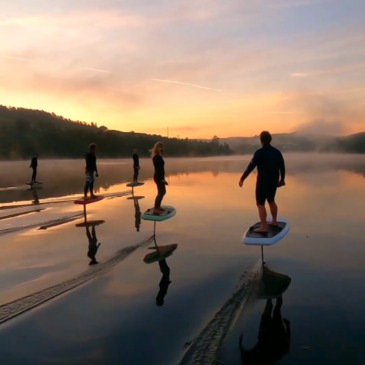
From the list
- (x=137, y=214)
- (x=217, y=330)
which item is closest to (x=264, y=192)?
(x=217, y=330)

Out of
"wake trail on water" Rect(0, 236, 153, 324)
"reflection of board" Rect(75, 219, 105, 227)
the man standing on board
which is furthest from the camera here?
"reflection of board" Rect(75, 219, 105, 227)

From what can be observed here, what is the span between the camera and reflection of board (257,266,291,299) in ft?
22.5

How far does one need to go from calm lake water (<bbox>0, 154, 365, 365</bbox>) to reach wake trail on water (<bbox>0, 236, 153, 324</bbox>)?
23mm

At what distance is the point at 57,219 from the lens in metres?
14.9

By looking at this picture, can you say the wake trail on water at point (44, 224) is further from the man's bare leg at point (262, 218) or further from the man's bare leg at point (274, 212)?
the man's bare leg at point (274, 212)

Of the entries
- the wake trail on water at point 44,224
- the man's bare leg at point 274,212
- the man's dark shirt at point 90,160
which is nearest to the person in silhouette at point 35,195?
the man's dark shirt at point 90,160

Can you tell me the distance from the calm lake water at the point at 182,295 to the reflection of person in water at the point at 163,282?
4 cm

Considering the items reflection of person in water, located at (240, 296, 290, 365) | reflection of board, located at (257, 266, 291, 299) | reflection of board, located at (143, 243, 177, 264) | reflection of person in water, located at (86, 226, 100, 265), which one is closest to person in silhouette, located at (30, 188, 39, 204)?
reflection of person in water, located at (86, 226, 100, 265)

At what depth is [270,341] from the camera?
206 inches

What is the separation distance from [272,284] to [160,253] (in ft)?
11.1

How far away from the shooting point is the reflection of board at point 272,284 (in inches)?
270

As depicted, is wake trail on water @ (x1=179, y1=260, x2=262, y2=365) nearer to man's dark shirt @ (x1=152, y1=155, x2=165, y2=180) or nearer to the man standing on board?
the man standing on board

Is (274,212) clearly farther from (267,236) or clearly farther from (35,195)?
(35,195)

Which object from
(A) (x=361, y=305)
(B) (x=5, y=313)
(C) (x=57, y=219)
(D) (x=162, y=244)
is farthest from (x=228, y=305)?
(C) (x=57, y=219)
